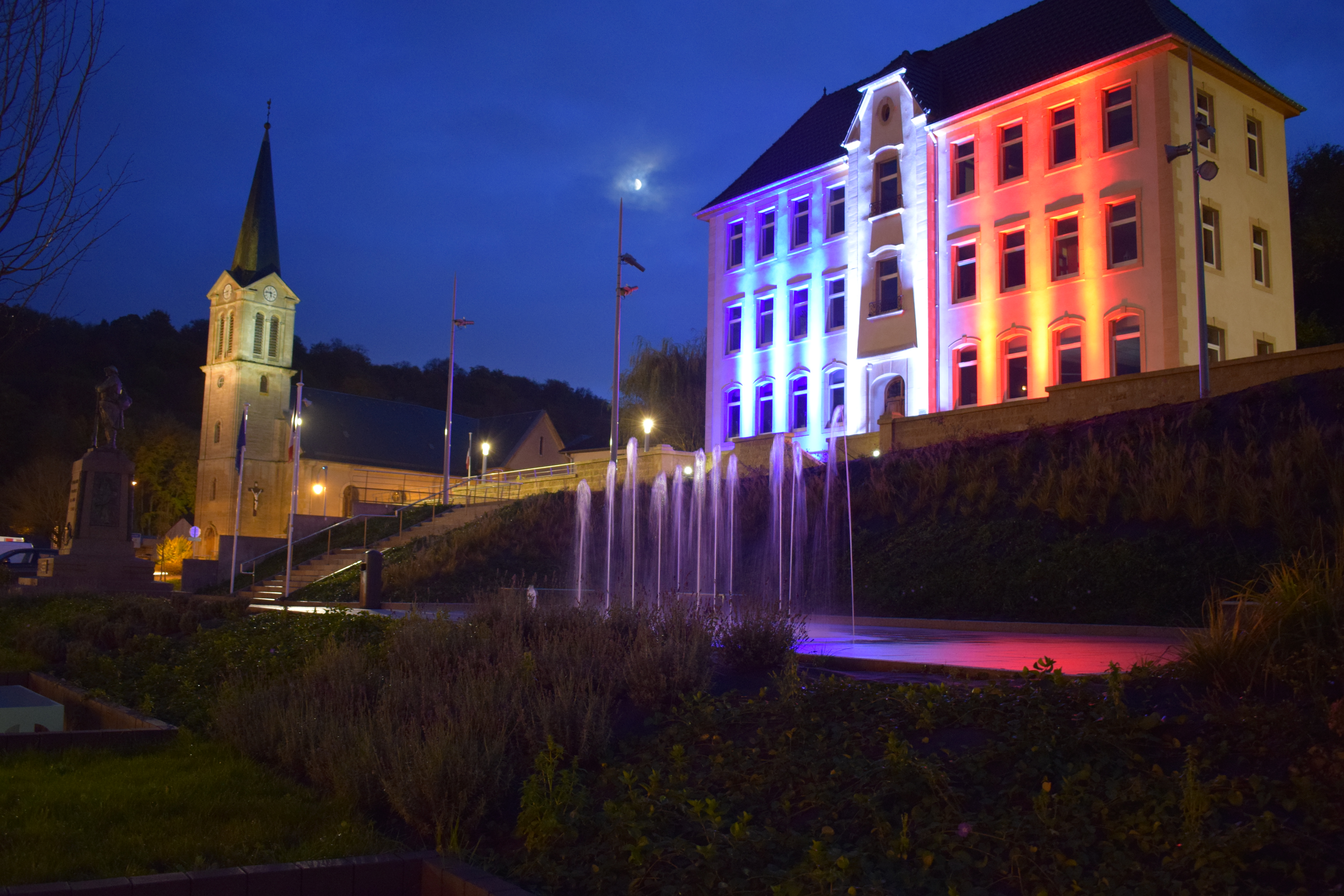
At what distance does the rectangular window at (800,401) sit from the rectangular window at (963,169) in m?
8.60

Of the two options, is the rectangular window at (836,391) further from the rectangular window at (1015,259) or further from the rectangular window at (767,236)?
the rectangular window at (1015,259)

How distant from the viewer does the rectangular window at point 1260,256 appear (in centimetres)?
3152

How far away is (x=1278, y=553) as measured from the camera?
595 inches

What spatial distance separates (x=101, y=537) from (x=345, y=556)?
786 cm

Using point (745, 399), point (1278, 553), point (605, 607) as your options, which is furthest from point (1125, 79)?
point (605, 607)

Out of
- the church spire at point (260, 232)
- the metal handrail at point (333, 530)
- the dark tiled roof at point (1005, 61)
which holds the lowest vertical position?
the metal handrail at point (333, 530)

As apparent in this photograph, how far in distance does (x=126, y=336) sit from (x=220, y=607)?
9740 centimetres

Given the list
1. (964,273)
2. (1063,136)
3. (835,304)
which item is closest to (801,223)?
(835,304)

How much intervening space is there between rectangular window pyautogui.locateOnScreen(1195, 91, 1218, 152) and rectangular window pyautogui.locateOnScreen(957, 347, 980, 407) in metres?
8.75

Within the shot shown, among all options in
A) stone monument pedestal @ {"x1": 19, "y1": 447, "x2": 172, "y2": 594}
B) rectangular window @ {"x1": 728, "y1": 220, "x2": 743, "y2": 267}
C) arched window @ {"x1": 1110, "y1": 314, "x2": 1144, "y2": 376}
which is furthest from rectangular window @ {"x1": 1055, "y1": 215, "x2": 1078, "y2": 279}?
stone monument pedestal @ {"x1": 19, "y1": 447, "x2": 172, "y2": 594}

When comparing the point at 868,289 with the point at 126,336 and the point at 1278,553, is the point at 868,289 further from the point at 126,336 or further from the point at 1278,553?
the point at 126,336

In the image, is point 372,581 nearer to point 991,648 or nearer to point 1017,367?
point 991,648

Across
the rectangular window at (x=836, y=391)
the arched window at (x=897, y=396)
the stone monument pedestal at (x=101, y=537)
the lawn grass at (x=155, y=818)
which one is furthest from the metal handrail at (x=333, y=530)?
the lawn grass at (x=155, y=818)

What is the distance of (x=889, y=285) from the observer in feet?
120
